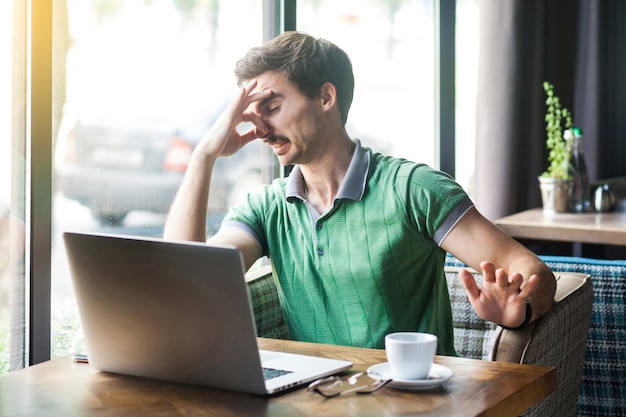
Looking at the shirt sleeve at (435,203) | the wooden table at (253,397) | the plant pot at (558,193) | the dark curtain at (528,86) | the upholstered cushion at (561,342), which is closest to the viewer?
the wooden table at (253,397)

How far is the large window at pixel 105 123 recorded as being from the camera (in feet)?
6.51

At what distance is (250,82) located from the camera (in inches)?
82.8

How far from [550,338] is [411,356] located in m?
0.70

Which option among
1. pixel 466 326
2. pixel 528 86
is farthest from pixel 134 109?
pixel 528 86

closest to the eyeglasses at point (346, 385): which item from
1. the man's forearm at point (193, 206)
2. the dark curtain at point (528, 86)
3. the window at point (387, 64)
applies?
the man's forearm at point (193, 206)

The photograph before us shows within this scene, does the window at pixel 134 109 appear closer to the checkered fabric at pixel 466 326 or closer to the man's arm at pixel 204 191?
the man's arm at pixel 204 191

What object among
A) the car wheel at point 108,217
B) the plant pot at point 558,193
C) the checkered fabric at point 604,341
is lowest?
the checkered fabric at point 604,341

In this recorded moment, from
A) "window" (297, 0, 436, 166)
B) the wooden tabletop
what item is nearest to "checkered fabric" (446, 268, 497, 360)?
the wooden tabletop

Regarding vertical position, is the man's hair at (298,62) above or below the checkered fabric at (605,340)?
above

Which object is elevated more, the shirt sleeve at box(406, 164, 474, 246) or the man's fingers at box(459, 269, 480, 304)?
the shirt sleeve at box(406, 164, 474, 246)


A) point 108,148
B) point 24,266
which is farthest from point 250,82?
point 24,266

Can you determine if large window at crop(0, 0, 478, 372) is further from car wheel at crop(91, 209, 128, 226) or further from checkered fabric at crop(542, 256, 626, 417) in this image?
checkered fabric at crop(542, 256, 626, 417)

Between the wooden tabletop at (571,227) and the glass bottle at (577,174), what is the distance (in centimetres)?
7

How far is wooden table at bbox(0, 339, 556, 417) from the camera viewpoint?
4.08 ft
